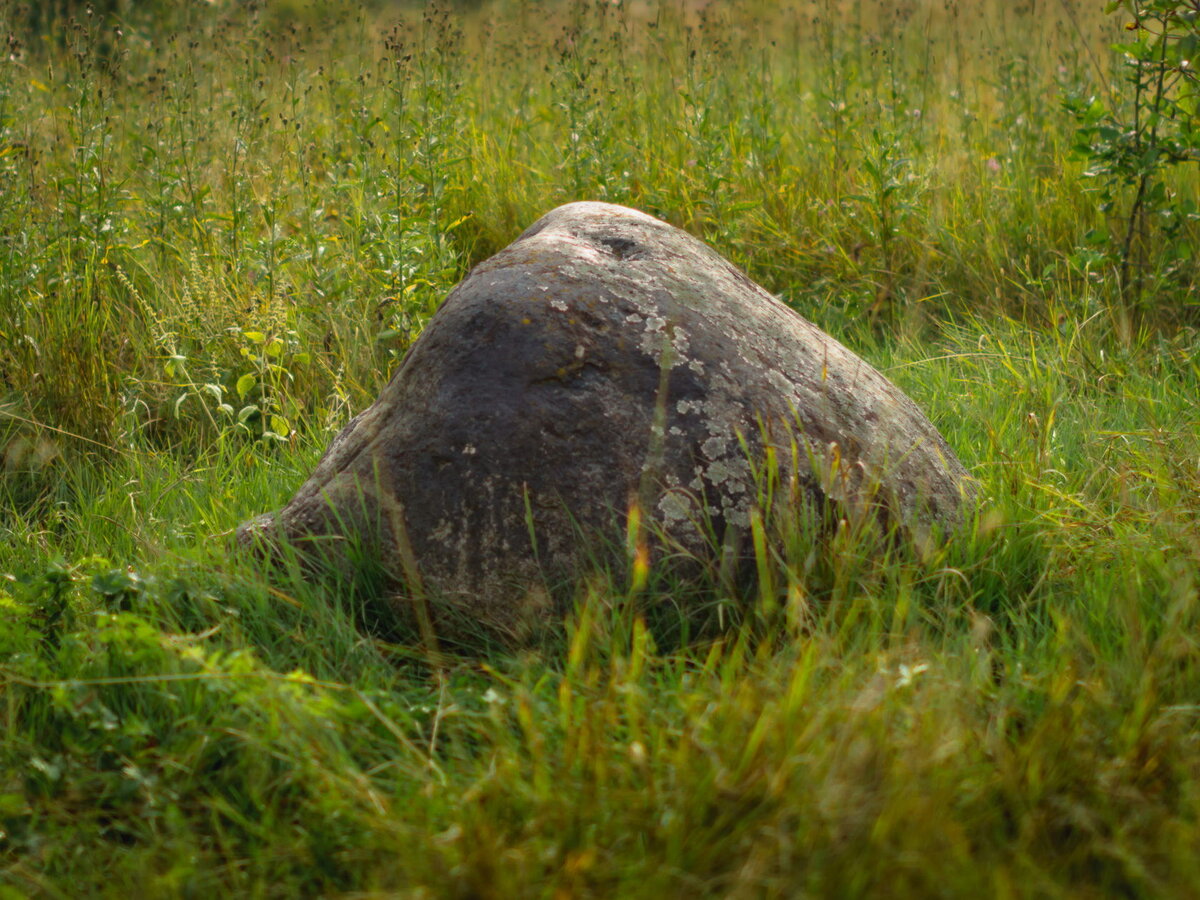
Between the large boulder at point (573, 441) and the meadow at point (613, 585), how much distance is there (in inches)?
5.3

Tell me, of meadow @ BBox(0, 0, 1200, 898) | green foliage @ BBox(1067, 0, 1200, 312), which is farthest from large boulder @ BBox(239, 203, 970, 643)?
green foliage @ BBox(1067, 0, 1200, 312)

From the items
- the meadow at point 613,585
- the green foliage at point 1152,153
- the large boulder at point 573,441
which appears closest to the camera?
the meadow at point 613,585

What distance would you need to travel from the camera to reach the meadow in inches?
64.6

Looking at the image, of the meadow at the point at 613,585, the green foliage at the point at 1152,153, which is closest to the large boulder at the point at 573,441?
the meadow at the point at 613,585

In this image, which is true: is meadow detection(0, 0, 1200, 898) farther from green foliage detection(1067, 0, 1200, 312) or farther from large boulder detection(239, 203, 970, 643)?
large boulder detection(239, 203, 970, 643)

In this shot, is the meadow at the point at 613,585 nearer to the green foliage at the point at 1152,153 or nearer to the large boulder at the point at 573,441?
the green foliage at the point at 1152,153

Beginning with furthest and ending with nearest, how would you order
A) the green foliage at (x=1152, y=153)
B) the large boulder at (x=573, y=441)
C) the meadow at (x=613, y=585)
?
the green foliage at (x=1152, y=153) < the large boulder at (x=573, y=441) < the meadow at (x=613, y=585)

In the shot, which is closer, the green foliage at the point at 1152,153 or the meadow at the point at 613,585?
the meadow at the point at 613,585

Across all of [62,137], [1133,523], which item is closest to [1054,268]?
[1133,523]

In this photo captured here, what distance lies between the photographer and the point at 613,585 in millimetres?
2299

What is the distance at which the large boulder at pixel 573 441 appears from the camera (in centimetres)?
234

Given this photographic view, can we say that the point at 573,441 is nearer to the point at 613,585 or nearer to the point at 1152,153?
the point at 613,585

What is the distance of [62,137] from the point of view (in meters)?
5.36

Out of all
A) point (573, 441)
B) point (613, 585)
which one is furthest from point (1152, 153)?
point (613, 585)
